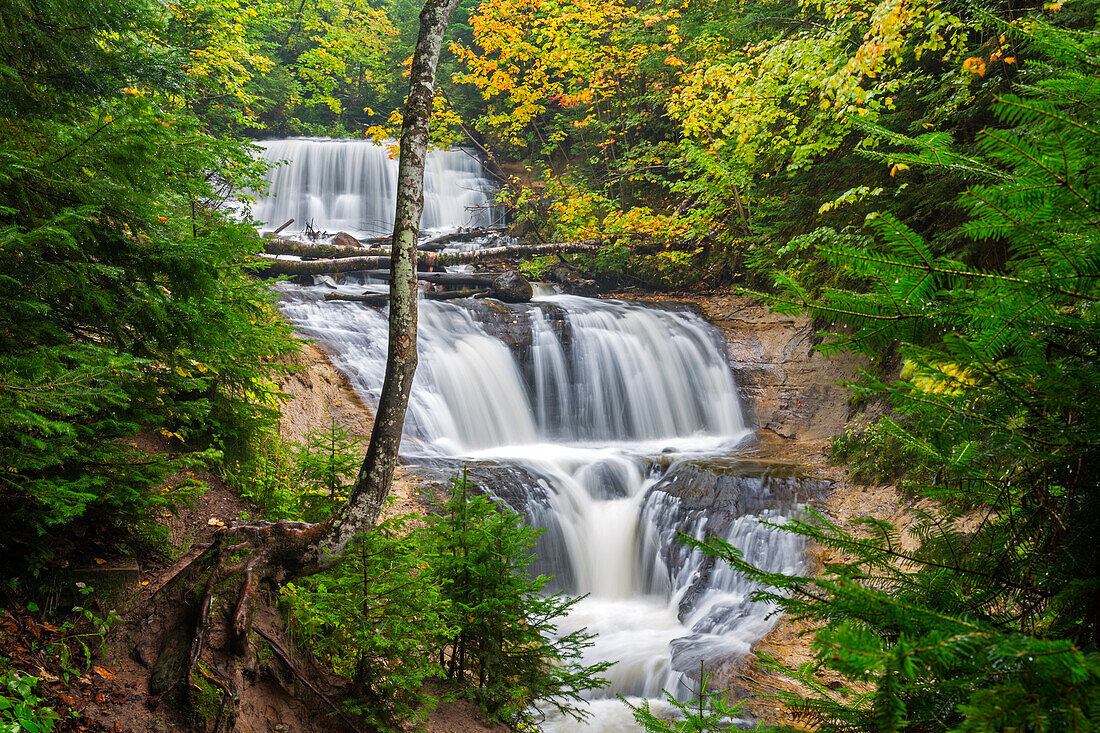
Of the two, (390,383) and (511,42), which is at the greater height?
(511,42)

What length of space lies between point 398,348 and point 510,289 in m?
10.5

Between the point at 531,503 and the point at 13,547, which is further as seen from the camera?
the point at 531,503

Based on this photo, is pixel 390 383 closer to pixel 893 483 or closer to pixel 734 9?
pixel 893 483

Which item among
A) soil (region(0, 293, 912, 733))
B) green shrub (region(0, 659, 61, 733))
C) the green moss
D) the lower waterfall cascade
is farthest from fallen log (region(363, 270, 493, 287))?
green shrub (region(0, 659, 61, 733))

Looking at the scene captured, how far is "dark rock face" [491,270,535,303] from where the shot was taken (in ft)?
45.8

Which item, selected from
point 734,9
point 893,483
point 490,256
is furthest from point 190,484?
point 734,9

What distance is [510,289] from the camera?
13.9 meters

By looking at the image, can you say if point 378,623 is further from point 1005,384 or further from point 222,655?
point 1005,384

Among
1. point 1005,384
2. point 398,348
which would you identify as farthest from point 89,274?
point 1005,384

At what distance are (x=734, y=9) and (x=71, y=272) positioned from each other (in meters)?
14.8

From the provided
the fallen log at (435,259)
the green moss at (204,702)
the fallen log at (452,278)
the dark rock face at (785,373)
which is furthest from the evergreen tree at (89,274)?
the fallen log at (452,278)

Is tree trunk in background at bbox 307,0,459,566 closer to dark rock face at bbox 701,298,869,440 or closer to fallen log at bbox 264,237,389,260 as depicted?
dark rock face at bbox 701,298,869,440

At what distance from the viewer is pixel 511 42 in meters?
14.0

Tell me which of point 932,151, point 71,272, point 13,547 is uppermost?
point 932,151
